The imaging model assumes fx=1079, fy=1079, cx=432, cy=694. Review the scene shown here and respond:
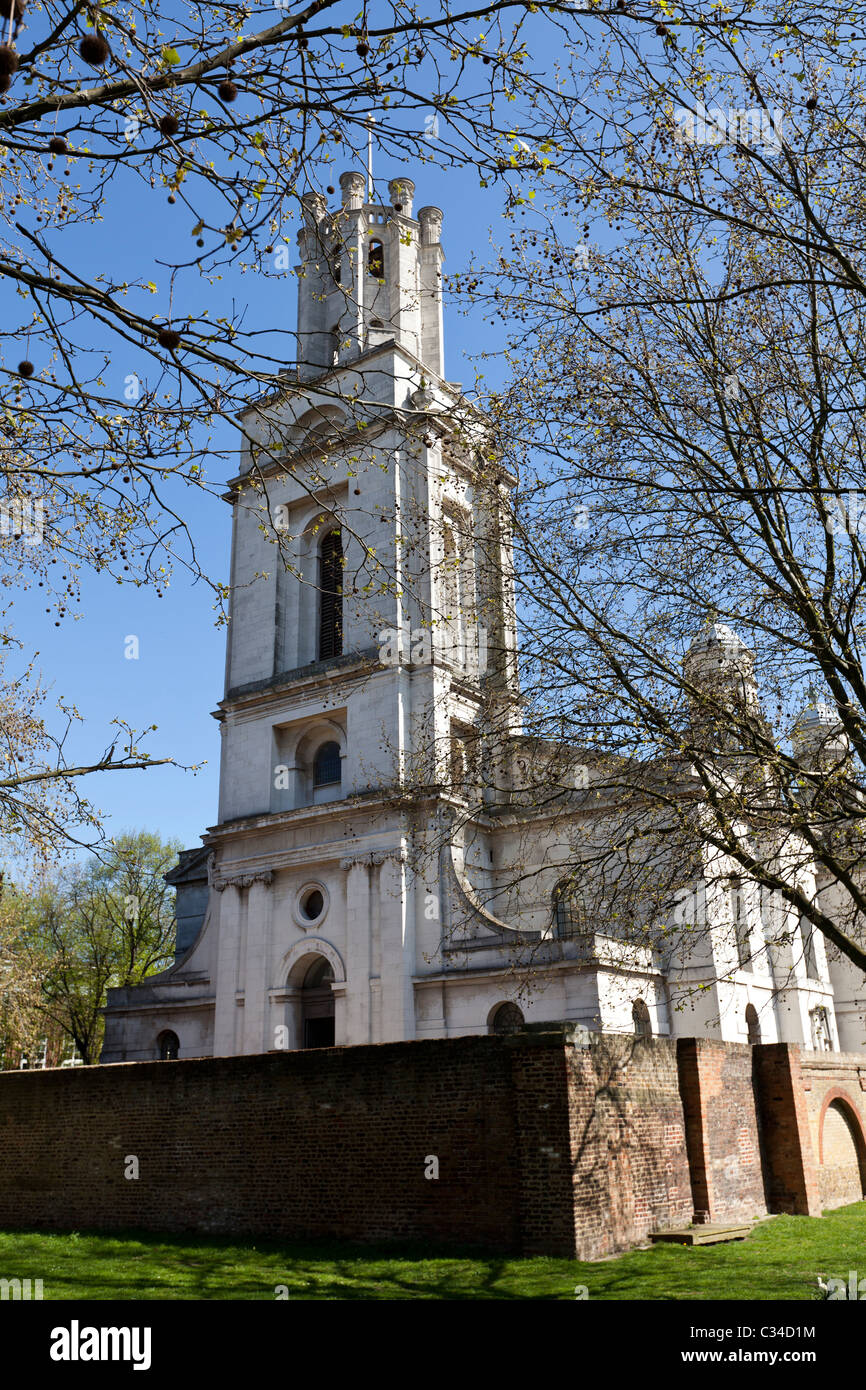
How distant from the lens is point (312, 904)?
2850 centimetres

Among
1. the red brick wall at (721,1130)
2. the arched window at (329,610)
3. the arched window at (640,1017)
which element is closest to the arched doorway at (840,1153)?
the red brick wall at (721,1130)

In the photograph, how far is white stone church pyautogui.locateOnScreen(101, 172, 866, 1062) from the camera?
24.4 m

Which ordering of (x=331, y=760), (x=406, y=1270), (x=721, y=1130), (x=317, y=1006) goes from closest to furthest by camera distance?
1. (x=406, y=1270)
2. (x=721, y=1130)
3. (x=317, y=1006)
4. (x=331, y=760)

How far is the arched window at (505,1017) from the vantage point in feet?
78.1

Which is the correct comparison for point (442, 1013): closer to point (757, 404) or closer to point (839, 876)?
point (839, 876)

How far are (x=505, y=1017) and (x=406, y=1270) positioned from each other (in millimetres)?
13191

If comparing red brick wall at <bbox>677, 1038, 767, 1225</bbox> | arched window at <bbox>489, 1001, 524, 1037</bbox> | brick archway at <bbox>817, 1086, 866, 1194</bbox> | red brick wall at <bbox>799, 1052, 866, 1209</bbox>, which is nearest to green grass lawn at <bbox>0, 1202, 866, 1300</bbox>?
red brick wall at <bbox>677, 1038, 767, 1225</bbox>

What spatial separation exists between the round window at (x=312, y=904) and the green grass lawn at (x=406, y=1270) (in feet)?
46.5

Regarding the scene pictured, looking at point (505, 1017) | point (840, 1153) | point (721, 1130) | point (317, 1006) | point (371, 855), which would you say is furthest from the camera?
point (317, 1006)

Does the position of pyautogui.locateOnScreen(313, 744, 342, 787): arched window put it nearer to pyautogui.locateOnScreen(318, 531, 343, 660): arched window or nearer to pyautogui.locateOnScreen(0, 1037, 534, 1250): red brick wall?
pyautogui.locateOnScreen(318, 531, 343, 660): arched window

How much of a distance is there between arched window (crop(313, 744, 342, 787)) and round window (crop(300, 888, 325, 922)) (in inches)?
121

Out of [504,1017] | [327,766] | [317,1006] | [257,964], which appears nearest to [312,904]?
[257,964]

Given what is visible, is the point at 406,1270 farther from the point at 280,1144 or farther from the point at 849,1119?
the point at 849,1119

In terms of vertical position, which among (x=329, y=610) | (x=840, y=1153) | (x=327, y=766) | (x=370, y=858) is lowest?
(x=840, y=1153)
